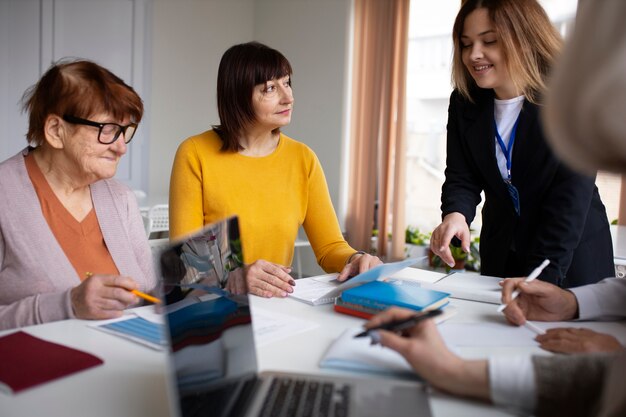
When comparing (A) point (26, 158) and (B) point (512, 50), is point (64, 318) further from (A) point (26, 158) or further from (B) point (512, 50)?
(B) point (512, 50)

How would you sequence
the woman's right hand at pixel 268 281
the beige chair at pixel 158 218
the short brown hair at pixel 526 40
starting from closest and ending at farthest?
1. the woman's right hand at pixel 268 281
2. the short brown hair at pixel 526 40
3. the beige chair at pixel 158 218

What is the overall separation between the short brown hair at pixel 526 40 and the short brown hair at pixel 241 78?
2.37 ft

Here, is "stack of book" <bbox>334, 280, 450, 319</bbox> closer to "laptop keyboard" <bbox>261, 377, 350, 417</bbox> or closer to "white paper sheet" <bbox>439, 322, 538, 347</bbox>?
"white paper sheet" <bbox>439, 322, 538, 347</bbox>

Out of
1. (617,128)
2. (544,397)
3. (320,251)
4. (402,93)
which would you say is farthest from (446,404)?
(402,93)

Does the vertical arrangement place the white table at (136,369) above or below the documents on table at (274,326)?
below

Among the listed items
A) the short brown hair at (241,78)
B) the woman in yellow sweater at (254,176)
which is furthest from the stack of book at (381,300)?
the short brown hair at (241,78)

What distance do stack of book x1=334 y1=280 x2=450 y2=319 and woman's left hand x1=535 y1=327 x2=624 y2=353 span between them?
0.25 m

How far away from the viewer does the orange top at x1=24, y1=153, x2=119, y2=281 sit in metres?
1.49

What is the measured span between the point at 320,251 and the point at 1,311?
1.10 meters

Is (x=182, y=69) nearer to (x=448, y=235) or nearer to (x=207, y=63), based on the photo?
(x=207, y=63)

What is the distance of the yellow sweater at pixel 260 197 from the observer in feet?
6.44

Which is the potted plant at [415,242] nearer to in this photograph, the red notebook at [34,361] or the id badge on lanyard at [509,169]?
the id badge on lanyard at [509,169]

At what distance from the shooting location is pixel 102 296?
47.6 inches

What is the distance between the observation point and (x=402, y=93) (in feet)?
14.3
